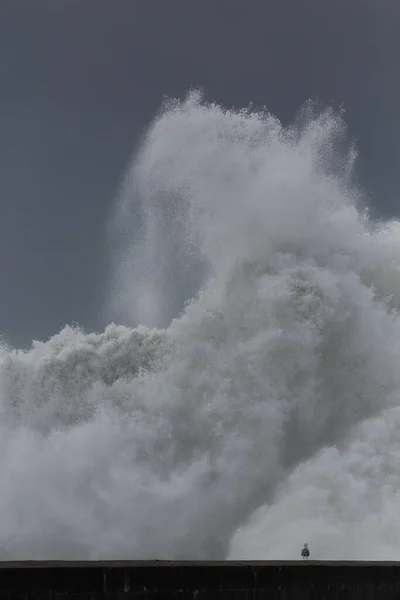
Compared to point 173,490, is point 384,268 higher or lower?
higher

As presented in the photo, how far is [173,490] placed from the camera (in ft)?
57.8

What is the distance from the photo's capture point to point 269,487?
58.7 feet

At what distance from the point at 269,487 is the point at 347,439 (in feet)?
7.57

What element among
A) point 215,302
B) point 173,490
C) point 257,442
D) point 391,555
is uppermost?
point 215,302

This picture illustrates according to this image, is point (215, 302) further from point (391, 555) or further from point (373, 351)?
point (391, 555)

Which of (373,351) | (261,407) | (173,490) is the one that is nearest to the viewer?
(173,490)

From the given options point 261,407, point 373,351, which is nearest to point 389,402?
point 373,351
